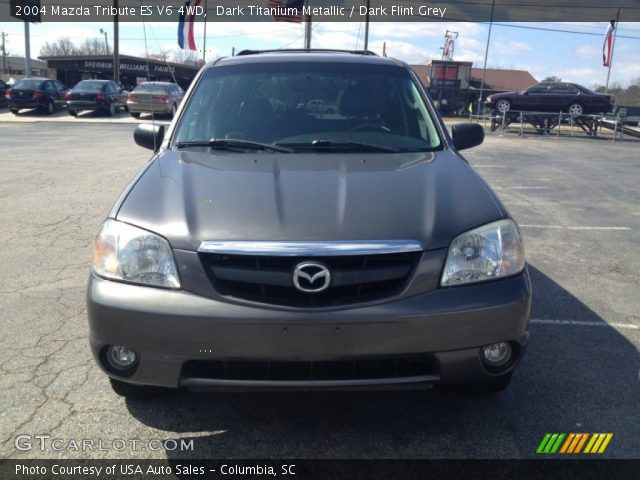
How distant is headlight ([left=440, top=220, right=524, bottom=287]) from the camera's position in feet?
8.04

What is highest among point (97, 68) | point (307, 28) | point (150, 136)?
point (307, 28)

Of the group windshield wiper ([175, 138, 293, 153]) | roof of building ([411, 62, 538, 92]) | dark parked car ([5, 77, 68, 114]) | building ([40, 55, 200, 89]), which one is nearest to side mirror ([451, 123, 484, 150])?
windshield wiper ([175, 138, 293, 153])

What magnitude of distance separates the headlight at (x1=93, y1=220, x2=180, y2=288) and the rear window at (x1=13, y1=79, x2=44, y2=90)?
90.5 feet

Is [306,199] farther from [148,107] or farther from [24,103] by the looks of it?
[24,103]

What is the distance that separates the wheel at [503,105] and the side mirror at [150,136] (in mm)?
22938

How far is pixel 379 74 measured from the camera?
13.2 feet

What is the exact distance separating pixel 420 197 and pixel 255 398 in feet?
4.37

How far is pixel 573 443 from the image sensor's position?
2662 millimetres

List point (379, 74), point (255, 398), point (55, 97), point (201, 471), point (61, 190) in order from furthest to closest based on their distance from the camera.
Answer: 1. point (55, 97)
2. point (61, 190)
3. point (379, 74)
4. point (255, 398)
5. point (201, 471)

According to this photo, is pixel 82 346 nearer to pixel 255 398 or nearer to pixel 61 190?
pixel 255 398

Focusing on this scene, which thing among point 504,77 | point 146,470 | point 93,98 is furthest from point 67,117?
point 504,77

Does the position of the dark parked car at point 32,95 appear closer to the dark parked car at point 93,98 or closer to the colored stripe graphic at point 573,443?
the dark parked car at point 93,98

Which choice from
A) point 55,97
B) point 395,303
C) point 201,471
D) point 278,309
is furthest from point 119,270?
point 55,97

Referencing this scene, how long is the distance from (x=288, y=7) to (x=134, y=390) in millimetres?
24411
